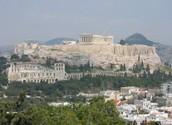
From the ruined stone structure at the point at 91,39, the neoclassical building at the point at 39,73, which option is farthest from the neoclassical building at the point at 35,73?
the ruined stone structure at the point at 91,39

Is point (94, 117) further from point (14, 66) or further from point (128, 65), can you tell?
point (128, 65)

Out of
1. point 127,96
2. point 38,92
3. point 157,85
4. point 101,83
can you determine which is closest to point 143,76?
point 157,85

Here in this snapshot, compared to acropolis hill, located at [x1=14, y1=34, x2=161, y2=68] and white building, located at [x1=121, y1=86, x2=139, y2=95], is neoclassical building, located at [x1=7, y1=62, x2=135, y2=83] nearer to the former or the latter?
acropolis hill, located at [x1=14, y1=34, x2=161, y2=68]

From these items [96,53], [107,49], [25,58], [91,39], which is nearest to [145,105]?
[25,58]

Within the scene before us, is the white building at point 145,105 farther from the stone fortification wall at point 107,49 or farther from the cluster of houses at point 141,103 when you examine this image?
the stone fortification wall at point 107,49

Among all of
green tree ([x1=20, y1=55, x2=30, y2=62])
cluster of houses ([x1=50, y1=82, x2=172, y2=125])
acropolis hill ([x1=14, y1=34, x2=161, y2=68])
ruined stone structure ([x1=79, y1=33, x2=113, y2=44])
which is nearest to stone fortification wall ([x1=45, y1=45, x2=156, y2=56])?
acropolis hill ([x1=14, y1=34, x2=161, y2=68])

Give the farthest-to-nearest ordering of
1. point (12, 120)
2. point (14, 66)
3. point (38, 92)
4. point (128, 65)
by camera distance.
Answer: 1. point (128, 65)
2. point (14, 66)
3. point (38, 92)
4. point (12, 120)
